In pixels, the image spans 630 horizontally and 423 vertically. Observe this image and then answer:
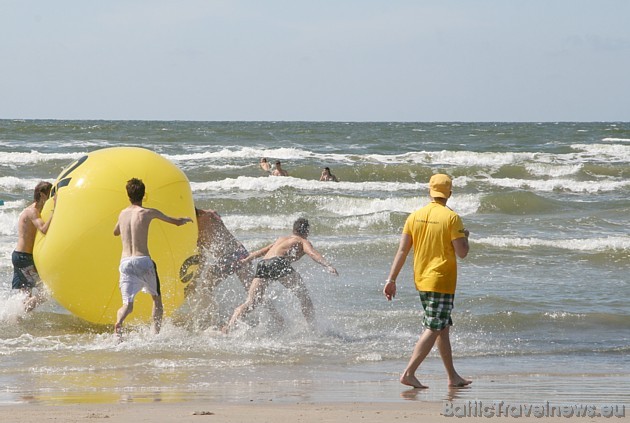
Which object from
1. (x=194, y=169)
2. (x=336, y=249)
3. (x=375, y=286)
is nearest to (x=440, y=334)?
(x=375, y=286)

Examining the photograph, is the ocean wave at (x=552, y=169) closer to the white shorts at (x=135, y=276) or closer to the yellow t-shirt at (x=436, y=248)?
the white shorts at (x=135, y=276)

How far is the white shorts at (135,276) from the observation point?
7445mm

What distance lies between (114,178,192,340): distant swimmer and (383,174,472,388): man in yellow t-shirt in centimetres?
219

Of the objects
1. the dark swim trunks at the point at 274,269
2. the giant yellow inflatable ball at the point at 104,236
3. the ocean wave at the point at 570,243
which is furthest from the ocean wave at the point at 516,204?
the giant yellow inflatable ball at the point at 104,236

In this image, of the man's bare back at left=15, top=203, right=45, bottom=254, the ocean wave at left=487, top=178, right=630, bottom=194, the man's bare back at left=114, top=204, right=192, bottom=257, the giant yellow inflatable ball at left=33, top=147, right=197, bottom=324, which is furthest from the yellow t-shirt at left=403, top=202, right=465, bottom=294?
the ocean wave at left=487, top=178, right=630, bottom=194

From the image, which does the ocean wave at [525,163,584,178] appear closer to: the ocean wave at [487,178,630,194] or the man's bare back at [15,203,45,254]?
the ocean wave at [487,178,630,194]

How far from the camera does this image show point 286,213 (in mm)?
19703

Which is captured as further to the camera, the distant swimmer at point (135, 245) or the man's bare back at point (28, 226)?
the man's bare back at point (28, 226)

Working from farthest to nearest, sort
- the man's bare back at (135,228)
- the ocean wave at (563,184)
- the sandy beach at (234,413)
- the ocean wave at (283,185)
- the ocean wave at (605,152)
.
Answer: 1. the ocean wave at (605,152)
2. the ocean wave at (563,184)
3. the ocean wave at (283,185)
4. the man's bare back at (135,228)
5. the sandy beach at (234,413)

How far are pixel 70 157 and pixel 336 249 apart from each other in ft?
58.1

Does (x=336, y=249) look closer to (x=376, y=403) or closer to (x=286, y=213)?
(x=286, y=213)

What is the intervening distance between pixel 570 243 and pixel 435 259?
8979 millimetres

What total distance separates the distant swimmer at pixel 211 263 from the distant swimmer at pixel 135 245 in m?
0.75

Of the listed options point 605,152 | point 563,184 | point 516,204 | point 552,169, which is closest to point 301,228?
point 516,204
